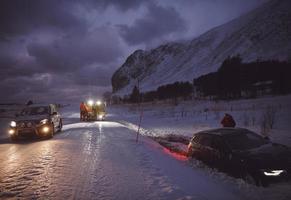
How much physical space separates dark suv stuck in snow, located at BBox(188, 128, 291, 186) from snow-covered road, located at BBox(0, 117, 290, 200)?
1.17 feet

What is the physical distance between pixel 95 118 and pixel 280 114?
21.4 m

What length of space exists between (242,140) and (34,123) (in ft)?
39.0

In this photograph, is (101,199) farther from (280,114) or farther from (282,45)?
(282,45)

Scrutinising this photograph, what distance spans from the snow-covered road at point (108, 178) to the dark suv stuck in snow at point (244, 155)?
1.17ft

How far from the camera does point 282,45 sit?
164 metres

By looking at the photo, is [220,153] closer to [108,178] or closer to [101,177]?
[108,178]

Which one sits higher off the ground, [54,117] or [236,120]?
[54,117]

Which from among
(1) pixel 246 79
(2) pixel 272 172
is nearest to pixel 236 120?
(2) pixel 272 172

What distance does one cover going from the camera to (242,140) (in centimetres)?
885

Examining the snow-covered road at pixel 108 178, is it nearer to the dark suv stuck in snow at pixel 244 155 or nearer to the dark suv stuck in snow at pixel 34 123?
the dark suv stuck in snow at pixel 244 155

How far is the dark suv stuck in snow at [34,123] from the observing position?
16.3 meters

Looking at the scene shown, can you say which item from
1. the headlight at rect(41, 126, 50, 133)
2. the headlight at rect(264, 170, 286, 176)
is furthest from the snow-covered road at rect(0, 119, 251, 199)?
the headlight at rect(41, 126, 50, 133)

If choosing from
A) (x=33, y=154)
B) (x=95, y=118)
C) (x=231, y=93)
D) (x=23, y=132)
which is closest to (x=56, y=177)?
(x=33, y=154)

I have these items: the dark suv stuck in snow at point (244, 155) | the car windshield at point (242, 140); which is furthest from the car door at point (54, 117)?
the car windshield at point (242, 140)
